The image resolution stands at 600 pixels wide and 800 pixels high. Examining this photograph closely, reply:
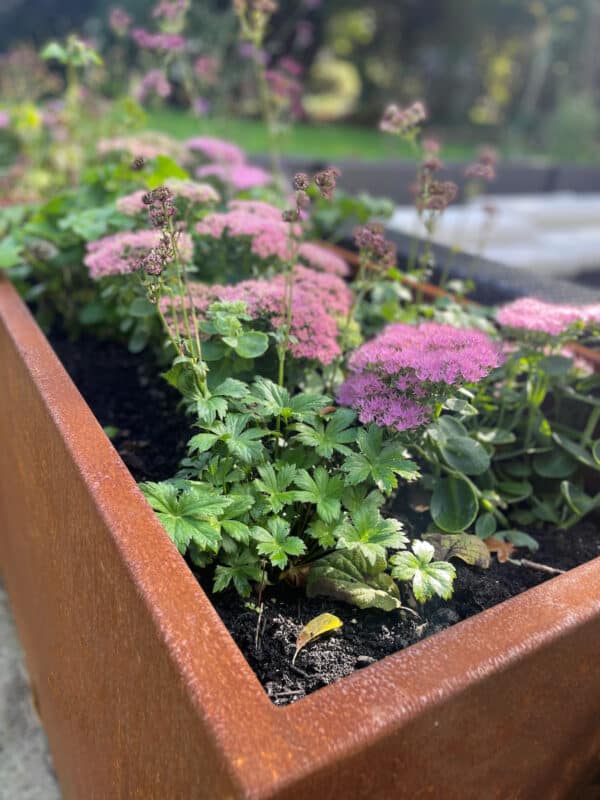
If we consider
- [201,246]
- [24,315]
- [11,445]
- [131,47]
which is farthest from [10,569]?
[131,47]

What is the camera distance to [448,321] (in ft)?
4.81

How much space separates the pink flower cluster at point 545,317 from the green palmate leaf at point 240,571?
623mm

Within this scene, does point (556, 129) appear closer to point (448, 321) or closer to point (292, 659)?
point (448, 321)

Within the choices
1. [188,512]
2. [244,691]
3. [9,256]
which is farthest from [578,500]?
[9,256]

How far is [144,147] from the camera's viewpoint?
2.11 metres

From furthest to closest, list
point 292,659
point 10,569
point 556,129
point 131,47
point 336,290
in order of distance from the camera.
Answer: point 131,47
point 556,129
point 10,569
point 336,290
point 292,659

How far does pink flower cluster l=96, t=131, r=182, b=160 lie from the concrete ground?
1.30 metres

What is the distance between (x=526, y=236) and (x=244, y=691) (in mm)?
3501

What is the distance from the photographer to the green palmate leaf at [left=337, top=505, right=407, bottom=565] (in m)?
0.92

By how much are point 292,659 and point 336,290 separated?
2.50 feet

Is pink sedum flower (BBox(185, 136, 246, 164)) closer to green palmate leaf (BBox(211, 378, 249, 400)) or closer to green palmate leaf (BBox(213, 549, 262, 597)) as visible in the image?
green palmate leaf (BBox(211, 378, 249, 400))

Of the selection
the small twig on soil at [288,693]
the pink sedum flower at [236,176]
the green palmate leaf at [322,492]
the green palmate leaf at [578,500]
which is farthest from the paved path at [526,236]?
the small twig on soil at [288,693]

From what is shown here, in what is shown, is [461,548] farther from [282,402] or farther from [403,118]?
[403,118]

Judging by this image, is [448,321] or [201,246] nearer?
[448,321]
